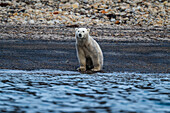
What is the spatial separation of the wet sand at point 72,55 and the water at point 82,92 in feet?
3.10

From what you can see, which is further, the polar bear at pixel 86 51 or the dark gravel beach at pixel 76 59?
the polar bear at pixel 86 51

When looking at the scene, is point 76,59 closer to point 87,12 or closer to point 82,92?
point 82,92

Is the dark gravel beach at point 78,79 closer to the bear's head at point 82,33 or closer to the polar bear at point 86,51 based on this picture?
the polar bear at point 86,51

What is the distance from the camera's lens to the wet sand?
11562 millimetres

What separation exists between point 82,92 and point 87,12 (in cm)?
1512

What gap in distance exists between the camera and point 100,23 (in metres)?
21.2

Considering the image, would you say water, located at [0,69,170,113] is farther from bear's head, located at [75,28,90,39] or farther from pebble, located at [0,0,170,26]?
pebble, located at [0,0,170,26]

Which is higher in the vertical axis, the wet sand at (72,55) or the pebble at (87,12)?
the pebble at (87,12)

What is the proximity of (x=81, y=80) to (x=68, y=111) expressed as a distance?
3.12 metres

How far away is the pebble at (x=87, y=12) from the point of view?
70.1ft

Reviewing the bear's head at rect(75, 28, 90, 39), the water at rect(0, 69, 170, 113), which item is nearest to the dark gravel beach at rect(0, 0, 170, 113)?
the water at rect(0, 69, 170, 113)

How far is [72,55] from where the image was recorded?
1363cm

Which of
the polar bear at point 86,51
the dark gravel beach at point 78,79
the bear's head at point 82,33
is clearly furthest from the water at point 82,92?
the bear's head at point 82,33

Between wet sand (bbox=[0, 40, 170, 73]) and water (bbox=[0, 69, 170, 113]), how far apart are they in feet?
3.10
